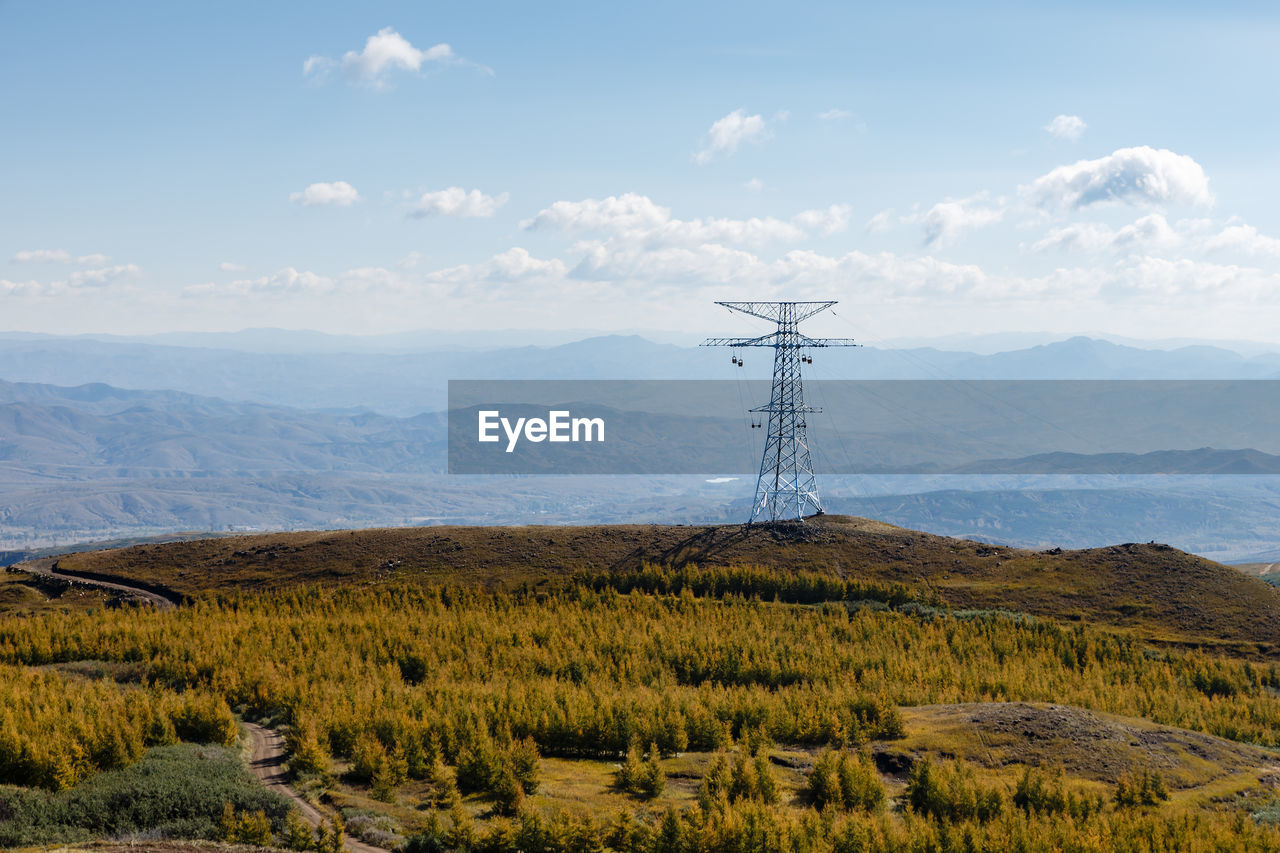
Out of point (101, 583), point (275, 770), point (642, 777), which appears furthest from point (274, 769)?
point (101, 583)

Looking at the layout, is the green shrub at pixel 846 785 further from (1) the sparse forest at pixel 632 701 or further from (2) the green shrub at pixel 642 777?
(2) the green shrub at pixel 642 777

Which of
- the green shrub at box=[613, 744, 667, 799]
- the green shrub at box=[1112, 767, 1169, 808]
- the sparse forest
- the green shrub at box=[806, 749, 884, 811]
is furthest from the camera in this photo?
the green shrub at box=[613, 744, 667, 799]

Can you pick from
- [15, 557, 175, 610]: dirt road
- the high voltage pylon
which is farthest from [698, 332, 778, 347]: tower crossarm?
[15, 557, 175, 610]: dirt road

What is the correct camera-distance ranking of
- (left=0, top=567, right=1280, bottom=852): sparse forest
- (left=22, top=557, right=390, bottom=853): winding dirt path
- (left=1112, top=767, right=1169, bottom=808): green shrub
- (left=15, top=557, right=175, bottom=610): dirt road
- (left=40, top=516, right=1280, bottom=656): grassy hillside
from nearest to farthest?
(left=22, top=557, right=390, bottom=853): winding dirt path
(left=0, top=567, right=1280, bottom=852): sparse forest
(left=1112, top=767, right=1169, bottom=808): green shrub
(left=40, top=516, right=1280, bottom=656): grassy hillside
(left=15, top=557, right=175, bottom=610): dirt road

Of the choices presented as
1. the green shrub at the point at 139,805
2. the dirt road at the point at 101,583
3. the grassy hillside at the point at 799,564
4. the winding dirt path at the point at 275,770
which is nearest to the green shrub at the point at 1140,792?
the winding dirt path at the point at 275,770

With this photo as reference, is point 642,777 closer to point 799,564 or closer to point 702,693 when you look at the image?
point 702,693

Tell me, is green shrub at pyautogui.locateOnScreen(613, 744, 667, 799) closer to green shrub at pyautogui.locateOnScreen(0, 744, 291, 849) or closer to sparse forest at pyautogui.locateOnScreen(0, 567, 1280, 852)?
sparse forest at pyautogui.locateOnScreen(0, 567, 1280, 852)
